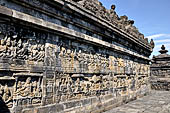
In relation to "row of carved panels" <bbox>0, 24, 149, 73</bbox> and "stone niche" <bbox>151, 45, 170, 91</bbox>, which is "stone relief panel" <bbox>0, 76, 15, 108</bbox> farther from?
"stone niche" <bbox>151, 45, 170, 91</bbox>

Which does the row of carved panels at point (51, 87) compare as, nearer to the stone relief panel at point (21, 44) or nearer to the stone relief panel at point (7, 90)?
the stone relief panel at point (7, 90)

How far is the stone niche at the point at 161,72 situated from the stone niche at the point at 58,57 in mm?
8163

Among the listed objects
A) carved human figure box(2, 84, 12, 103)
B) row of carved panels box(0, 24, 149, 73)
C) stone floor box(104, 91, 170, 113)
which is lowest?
stone floor box(104, 91, 170, 113)

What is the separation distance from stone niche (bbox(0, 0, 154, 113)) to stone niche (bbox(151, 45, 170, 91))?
26.8ft

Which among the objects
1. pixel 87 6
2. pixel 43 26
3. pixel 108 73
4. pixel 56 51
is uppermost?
pixel 87 6

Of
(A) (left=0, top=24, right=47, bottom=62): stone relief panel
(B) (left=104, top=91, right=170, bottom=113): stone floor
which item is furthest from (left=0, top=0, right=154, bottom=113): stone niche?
(B) (left=104, top=91, right=170, bottom=113): stone floor

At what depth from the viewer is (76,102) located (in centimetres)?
472

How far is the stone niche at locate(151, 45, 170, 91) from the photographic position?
13.6 m

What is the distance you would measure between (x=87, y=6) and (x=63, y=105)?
11.1ft

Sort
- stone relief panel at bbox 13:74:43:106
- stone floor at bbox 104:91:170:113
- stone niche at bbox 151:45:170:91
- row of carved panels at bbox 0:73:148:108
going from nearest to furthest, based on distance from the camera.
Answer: row of carved panels at bbox 0:73:148:108 < stone relief panel at bbox 13:74:43:106 < stone floor at bbox 104:91:170:113 < stone niche at bbox 151:45:170:91

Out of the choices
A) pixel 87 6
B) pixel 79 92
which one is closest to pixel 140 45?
pixel 87 6

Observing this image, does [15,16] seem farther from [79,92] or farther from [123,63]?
[123,63]

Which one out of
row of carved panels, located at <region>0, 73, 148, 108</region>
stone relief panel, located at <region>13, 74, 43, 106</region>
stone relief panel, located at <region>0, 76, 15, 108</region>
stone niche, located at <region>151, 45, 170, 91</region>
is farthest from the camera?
stone niche, located at <region>151, 45, 170, 91</region>

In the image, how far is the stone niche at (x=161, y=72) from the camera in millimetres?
13563
